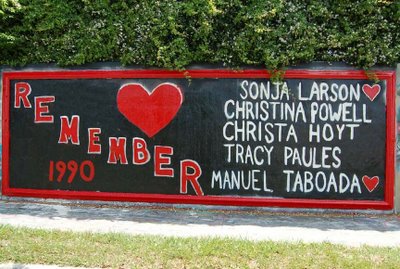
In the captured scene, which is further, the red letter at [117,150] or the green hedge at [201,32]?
the red letter at [117,150]

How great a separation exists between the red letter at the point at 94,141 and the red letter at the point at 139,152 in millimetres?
667

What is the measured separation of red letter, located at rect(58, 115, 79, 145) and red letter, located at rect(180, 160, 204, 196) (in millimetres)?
2045

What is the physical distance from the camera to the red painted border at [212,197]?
7066 mm

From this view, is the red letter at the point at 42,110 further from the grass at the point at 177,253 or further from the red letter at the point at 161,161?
the grass at the point at 177,253

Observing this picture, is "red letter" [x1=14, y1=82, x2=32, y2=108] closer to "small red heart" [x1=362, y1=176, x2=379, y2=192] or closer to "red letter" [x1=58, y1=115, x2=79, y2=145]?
"red letter" [x1=58, y1=115, x2=79, y2=145]

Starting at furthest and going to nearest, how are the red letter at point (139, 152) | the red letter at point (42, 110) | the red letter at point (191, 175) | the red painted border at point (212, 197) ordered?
the red letter at point (42, 110) < the red letter at point (139, 152) < the red letter at point (191, 175) < the red painted border at point (212, 197)

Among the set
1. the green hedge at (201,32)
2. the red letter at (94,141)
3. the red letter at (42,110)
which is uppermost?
the green hedge at (201,32)

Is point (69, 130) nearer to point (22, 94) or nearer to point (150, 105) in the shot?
point (22, 94)

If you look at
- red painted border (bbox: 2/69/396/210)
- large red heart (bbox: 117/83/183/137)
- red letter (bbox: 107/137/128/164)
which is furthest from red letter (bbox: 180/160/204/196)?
red letter (bbox: 107/137/128/164)

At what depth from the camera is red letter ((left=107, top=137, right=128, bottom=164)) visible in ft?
25.2

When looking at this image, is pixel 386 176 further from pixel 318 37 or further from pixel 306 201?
pixel 318 37

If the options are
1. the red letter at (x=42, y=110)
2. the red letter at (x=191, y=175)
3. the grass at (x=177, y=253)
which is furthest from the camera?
the red letter at (x=42, y=110)

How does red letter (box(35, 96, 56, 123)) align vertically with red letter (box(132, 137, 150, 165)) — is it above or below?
above

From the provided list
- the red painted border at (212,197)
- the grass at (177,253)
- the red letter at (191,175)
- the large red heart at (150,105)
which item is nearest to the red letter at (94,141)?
the large red heart at (150,105)
